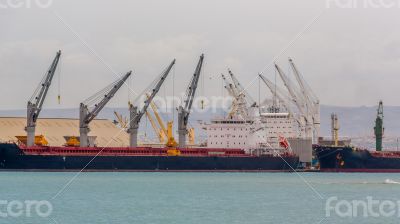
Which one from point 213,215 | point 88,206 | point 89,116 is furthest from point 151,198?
point 89,116

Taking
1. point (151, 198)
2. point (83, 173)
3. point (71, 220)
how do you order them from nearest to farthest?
1. point (71, 220)
2. point (151, 198)
3. point (83, 173)

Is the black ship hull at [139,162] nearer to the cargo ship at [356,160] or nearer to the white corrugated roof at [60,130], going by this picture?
the cargo ship at [356,160]

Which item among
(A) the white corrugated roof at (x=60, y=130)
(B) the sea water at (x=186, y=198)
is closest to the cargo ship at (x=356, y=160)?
(B) the sea water at (x=186, y=198)

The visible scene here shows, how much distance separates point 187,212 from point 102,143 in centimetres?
8540

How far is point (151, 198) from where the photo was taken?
72500 mm

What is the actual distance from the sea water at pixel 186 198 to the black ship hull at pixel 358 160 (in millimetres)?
24068

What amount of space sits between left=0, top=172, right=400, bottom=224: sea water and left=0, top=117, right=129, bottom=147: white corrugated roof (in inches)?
1492

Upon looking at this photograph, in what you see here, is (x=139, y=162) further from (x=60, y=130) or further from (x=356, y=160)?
(x=60, y=130)

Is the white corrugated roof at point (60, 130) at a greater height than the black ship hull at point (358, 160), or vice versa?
the white corrugated roof at point (60, 130)

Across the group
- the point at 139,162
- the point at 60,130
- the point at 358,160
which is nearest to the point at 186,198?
the point at 139,162

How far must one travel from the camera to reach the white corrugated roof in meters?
142

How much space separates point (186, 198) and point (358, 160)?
55012mm

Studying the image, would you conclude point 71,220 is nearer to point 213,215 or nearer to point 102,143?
point 213,215

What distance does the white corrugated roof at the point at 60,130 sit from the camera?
5605 inches
